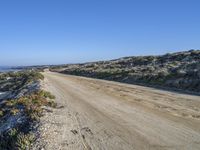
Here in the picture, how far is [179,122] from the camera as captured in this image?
44.2 feet

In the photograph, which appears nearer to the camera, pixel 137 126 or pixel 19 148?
pixel 19 148

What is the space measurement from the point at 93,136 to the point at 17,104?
10.6m

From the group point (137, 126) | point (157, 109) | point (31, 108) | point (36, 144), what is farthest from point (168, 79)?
point (36, 144)

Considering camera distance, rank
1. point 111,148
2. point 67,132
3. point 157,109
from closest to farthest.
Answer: point 111,148, point 67,132, point 157,109

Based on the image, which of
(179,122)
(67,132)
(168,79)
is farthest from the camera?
(168,79)

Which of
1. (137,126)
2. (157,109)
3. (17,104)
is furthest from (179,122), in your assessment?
(17,104)

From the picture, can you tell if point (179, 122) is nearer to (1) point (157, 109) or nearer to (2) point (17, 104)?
(1) point (157, 109)

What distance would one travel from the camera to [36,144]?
1073 centimetres

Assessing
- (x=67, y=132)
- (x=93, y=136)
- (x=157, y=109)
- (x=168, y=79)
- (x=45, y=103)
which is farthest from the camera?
(x=168, y=79)

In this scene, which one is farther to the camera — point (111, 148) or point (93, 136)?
point (93, 136)

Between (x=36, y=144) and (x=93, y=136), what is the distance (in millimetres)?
2040

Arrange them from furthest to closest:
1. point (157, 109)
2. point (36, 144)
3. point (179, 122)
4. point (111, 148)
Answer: point (157, 109)
point (179, 122)
point (36, 144)
point (111, 148)

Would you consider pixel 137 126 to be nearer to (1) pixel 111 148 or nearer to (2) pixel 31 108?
(1) pixel 111 148

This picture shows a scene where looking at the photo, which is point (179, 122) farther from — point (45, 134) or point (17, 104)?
point (17, 104)
